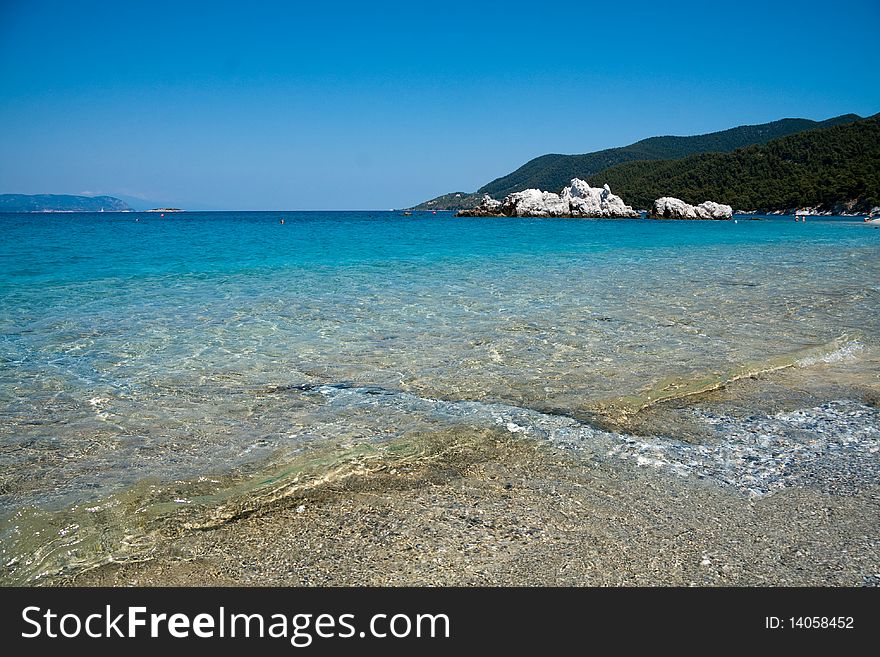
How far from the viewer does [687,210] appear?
355ft

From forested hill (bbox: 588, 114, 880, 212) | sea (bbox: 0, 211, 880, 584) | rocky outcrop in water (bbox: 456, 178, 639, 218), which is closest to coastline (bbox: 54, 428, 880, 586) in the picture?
sea (bbox: 0, 211, 880, 584)

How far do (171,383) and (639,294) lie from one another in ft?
37.8

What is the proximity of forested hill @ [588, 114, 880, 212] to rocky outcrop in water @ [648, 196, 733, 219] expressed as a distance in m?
23.2

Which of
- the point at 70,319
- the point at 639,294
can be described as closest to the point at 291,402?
the point at 70,319

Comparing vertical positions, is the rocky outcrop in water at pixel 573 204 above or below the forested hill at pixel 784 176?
below

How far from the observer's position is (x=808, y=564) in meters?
3.20

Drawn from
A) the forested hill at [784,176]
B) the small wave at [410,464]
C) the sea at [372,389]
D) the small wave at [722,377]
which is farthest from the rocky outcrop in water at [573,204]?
the small wave at [410,464]

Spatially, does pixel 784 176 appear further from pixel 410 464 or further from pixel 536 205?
pixel 410 464

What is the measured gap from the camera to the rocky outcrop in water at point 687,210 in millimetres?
103750

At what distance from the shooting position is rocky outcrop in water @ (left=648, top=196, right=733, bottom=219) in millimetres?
103750

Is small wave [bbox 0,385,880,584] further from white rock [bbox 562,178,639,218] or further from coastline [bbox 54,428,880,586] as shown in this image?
white rock [bbox 562,178,639,218]

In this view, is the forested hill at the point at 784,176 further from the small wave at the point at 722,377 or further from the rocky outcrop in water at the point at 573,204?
the small wave at the point at 722,377

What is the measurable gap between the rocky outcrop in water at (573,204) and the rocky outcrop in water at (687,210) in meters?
4.39
